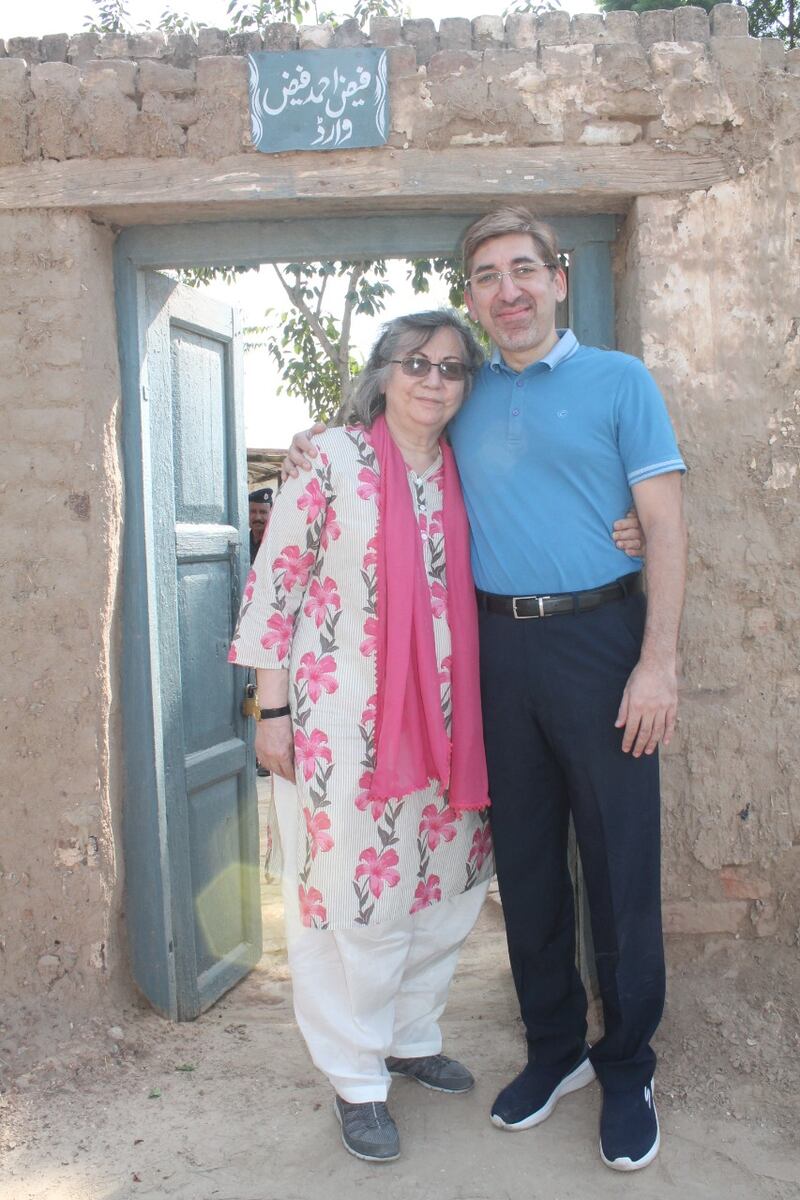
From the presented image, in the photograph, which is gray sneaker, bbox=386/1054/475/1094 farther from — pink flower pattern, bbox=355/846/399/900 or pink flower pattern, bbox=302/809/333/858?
pink flower pattern, bbox=302/809/333/858

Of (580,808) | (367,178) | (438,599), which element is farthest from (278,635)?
(367,178)

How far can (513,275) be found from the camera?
7.84ft

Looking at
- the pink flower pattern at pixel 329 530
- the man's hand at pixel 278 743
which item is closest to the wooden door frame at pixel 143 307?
the man's hand at pixel 278 743

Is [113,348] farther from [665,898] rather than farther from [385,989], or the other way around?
[665,898]

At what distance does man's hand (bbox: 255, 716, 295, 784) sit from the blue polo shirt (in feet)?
1.99

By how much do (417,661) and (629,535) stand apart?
557 mm

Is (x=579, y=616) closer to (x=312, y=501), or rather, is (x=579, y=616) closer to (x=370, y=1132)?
(x=312, y=501)

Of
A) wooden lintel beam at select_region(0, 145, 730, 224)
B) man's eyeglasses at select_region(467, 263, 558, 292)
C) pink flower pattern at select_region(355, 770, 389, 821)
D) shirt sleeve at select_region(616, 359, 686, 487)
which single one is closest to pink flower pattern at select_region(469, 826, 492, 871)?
pink flower pattern at select_region(355, 770, 389, 821)

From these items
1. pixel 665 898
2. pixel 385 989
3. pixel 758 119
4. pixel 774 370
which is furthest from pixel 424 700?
pixel 758 119

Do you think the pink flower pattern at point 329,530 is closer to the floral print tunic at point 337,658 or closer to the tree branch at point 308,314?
the floral print tunic at point 337,658

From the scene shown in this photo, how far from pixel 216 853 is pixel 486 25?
263 centimetres

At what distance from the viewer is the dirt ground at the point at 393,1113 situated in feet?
7.59

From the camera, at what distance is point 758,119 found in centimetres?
279

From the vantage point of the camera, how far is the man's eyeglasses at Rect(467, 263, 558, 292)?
2.39 m
